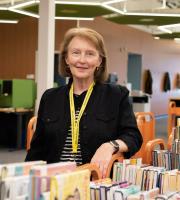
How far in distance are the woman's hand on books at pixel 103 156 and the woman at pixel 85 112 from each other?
1cm

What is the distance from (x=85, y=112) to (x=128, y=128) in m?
0.23

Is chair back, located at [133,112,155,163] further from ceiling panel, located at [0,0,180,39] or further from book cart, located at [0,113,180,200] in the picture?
ceiling panel, located at [0,0,180,39]

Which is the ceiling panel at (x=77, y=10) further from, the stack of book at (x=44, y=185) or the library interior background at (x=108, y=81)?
the stack of book at (x=44, y=185)

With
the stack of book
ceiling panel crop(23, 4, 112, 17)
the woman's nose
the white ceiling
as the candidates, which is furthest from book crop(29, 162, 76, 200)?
ceiling panel crop(23, 4, 112, 17)

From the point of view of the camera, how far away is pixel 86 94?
2.07m

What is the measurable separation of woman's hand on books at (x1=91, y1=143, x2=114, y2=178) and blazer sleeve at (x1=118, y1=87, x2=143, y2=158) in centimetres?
14

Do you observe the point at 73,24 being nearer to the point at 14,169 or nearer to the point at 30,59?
the point at 30,59

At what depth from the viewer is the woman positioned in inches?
77.1

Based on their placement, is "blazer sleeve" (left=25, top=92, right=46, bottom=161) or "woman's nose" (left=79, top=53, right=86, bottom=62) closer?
"woman's nose" (left=79, top=53, right=86, bottom=62)

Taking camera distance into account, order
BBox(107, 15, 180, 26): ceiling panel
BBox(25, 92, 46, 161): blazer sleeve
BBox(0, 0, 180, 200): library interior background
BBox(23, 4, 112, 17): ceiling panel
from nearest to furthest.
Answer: BBox(0, 0, 180, 200): library interior background, BBox(25, 92, 46, 161): blazer sleeve, BBox(23, 4, 112, 17): ceiling panel, BBox(107, 15, 180, 26): ceiling panel

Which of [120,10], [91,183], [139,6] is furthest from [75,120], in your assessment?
[139,6]

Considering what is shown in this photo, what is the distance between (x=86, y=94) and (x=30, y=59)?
1056 cm

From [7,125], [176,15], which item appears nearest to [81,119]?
[7,125]

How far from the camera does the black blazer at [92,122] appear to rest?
6.57 ft
